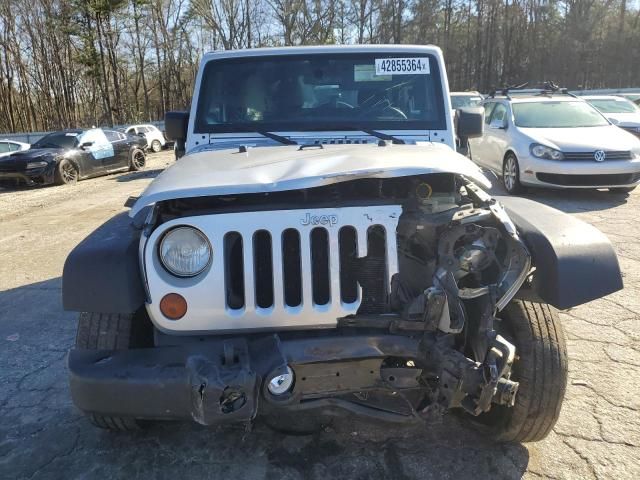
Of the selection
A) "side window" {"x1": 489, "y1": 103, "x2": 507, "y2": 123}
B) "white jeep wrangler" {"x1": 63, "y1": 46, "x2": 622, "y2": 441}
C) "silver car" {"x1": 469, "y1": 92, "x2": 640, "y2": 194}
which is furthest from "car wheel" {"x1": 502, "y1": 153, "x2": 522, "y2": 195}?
"white jeep wrangler" {"x1": 63, "y1": 46, "x2": 622, "y2": 441}

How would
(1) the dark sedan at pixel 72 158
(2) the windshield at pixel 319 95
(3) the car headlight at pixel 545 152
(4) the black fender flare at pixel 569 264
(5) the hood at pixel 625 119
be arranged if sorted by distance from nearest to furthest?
1. (4) the black fender flare at pixel 569 264
2. (2) the windshield at pixel 319 95
3. (3) the car headlight at pixel 545 152
4. (5) the hood at pixel 625 119
5. (1) the dark sedan at pixel 72 158

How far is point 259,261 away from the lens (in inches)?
85.7

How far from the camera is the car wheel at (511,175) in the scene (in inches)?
339

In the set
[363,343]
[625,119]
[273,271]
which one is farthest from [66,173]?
[625,119]

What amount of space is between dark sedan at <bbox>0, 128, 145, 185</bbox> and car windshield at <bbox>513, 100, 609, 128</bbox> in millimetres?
10609

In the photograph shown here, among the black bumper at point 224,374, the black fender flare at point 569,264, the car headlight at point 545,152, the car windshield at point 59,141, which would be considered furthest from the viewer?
the car windshield at point 59,141

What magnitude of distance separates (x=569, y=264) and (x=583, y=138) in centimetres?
698

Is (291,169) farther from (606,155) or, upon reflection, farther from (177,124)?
(606,155)

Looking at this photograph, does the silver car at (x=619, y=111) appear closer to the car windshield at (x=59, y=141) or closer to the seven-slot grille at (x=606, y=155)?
the seven-slot grille at (x=606, y=155)

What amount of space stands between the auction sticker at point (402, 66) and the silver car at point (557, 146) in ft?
15.3

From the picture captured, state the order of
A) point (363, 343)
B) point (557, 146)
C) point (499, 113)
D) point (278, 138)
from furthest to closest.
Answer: point (499, 113) → point (557, 146) → point (278, 138) → point (363, 343)

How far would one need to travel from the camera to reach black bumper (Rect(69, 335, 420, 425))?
1935 millimetres

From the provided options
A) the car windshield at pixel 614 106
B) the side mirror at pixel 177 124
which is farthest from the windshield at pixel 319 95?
the car windshield at pixel 614 106

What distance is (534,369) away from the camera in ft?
7.37
